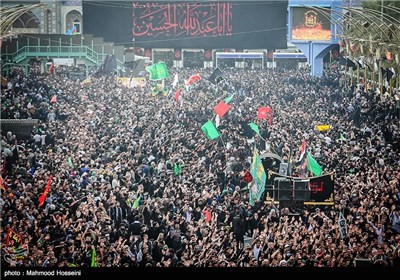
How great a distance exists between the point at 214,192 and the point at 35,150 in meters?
2.43

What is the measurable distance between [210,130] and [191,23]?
1.51 meters

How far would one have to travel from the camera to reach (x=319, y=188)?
1176 centimetres

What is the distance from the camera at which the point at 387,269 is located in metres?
11.5

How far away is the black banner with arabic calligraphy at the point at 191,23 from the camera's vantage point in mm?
12391

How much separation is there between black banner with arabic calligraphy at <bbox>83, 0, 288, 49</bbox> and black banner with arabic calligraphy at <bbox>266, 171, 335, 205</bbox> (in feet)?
6.46

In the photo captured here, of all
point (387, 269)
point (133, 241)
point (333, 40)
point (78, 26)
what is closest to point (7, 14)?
point (78, 26)

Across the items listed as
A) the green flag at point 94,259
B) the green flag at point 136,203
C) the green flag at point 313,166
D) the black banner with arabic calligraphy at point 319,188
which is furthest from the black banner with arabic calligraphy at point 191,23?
the green flag at point 94,259

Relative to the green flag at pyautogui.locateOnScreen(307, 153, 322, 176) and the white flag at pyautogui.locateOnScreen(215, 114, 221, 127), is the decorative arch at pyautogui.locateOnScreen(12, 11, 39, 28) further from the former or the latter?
the green flag at pyautogui.locateOnScreen(307, 153, 322, 176)

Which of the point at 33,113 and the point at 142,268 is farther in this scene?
the point at 33,113

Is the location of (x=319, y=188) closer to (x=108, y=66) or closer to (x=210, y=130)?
(x=210, y=130)

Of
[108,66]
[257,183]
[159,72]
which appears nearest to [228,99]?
[159,72]

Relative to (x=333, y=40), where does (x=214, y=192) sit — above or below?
below

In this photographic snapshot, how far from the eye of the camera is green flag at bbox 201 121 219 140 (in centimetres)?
1228

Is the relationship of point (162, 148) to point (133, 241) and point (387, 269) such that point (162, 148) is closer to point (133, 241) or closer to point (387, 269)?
point (133, 241)
